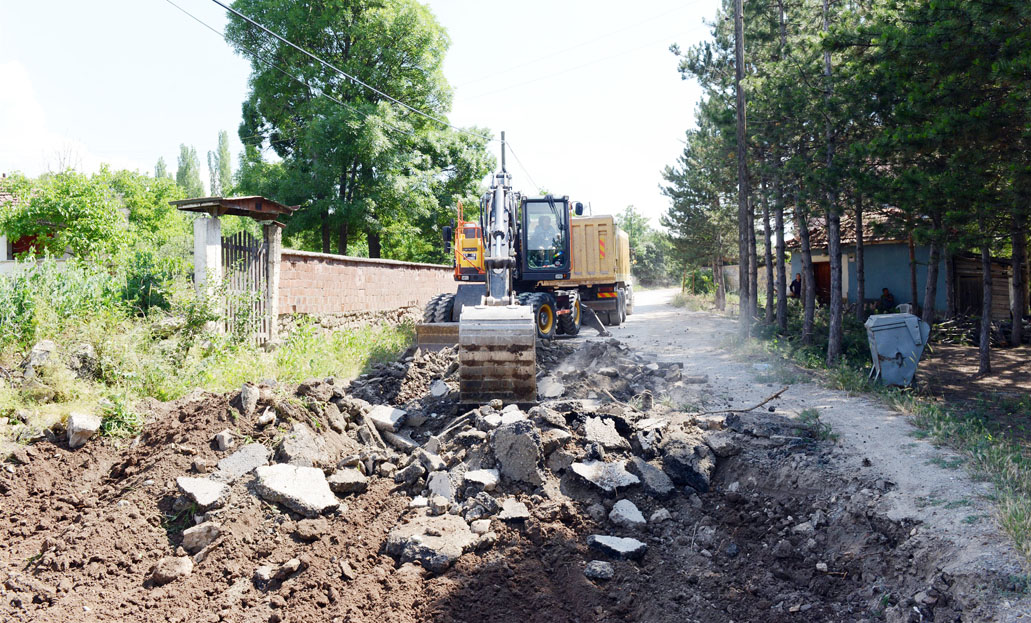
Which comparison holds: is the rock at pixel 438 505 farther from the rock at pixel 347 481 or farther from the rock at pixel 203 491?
the rock at pixel 203 491

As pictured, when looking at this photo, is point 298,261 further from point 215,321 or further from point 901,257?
point 901,257

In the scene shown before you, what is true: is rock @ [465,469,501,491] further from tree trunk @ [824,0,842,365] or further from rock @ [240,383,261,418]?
tree trunk @ [824,0,842,365]

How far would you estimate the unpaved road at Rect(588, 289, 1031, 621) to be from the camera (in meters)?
3.96

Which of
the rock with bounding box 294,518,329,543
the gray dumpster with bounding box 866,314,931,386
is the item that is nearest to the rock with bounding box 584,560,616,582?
the rock with bounding box 294,518,329,543

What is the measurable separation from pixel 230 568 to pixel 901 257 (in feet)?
76.3

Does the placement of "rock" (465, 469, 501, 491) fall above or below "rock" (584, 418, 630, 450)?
below

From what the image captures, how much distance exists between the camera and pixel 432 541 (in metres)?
4.60

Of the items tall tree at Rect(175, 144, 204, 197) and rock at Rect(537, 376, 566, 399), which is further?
tall tree at Rect(175, 144, 204, 197)

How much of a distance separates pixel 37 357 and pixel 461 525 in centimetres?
475

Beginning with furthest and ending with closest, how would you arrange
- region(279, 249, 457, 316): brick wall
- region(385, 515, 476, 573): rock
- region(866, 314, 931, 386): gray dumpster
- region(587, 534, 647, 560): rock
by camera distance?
region(279, 249, 457, 316): brick wall → region(866, 314, 931, 386): gray dumpster → region(587, 534, 647, 560): rock → region(385, 515, 476, 573): rock

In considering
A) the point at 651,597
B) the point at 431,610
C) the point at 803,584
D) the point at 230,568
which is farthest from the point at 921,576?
the point at 230,568

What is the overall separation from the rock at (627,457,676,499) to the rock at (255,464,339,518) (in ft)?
8.45

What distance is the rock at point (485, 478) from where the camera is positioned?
551cm

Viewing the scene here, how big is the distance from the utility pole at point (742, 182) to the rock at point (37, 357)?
14357mm
